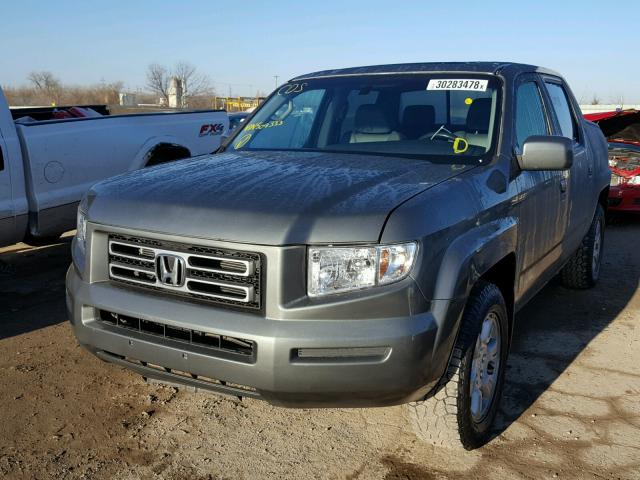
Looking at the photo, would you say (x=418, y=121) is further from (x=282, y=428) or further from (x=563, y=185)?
(x=282, y=428)

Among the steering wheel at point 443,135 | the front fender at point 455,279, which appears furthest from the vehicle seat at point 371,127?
the front fender at point 455,279

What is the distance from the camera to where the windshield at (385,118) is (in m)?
3.48

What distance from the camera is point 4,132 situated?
536 cm

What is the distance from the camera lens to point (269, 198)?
2564 mm

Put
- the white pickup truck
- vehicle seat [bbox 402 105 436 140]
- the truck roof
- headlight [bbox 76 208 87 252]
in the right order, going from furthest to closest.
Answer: the white pickup truck < the truck roof < vehicle seat [bbox 402 105 436 140] < headlight [bbox 76 208 87 252]

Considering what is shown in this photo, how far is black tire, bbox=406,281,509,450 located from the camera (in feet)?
8.94

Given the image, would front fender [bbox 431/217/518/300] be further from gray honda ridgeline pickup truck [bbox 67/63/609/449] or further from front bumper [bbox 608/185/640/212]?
front bumper [bbox 608/185/640/212]

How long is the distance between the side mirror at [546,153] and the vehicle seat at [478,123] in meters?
0.23

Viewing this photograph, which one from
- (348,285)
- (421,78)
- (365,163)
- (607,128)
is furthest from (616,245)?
(348,285)

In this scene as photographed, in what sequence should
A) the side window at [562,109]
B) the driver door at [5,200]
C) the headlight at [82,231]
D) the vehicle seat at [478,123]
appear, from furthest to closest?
1. the driver door at [5,200]
2. the side window at [562,109]
3. the vehicle seat at [478,123]
4. the headlight at [82,231]

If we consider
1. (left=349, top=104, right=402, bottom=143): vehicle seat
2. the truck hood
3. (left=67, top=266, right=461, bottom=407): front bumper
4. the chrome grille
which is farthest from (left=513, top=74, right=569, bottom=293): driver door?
the chrome grille

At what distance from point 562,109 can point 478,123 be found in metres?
1.51

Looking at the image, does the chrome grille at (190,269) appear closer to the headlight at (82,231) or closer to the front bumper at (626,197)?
the headlight at (82,231)

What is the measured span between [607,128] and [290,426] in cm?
893
